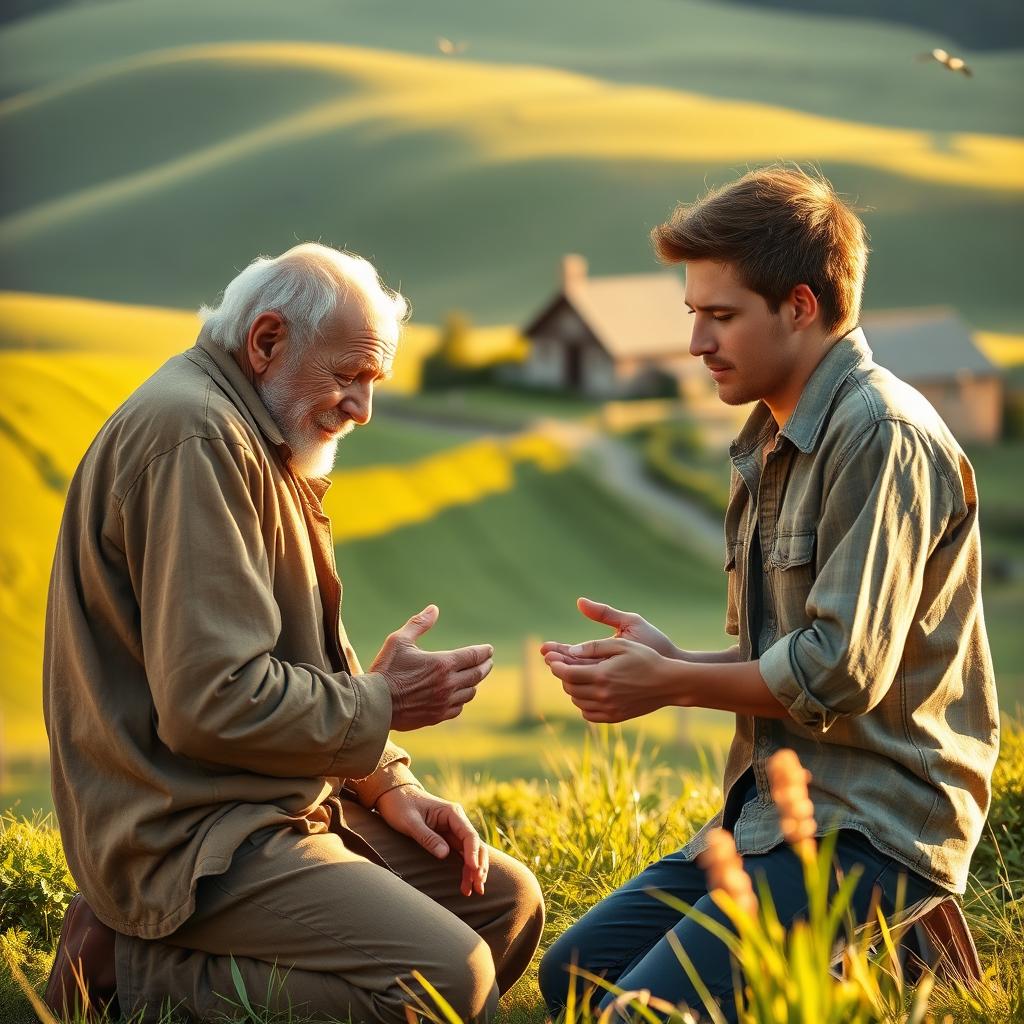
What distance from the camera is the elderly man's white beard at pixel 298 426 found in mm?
3020

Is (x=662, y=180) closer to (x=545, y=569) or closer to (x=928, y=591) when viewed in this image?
(x=545, y=569)

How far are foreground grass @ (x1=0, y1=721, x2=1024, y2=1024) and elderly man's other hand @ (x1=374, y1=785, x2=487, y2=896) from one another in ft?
1.21

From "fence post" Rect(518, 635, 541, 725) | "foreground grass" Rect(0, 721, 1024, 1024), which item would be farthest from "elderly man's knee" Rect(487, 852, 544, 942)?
"fence post" Rect(518, 635, 541, 725)

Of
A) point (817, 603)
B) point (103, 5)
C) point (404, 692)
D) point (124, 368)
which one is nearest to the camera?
point (817, 603)

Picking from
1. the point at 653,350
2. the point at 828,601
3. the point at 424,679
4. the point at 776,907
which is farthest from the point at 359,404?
the point at 653,350

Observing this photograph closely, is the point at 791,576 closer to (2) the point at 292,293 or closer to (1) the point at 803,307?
(1) the point at 803,307

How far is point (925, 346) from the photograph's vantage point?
14.1 m

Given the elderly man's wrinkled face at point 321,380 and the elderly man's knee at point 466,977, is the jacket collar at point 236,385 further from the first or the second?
the elderly man's knee at point 466,977

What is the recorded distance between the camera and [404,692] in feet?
9.86

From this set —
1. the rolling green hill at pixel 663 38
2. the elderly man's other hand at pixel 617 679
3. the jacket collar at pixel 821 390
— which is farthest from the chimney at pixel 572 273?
the elderly man's other hand at pixel 617 679

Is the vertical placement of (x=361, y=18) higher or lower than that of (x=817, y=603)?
higher

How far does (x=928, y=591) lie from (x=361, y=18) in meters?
13.2

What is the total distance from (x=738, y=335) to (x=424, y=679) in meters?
0.97

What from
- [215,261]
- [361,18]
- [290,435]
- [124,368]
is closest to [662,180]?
[361,18]
